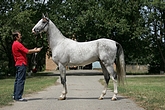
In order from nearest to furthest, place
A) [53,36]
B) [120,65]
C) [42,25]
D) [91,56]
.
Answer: [91,56] < [120,65] < [42,25] < [53,36]

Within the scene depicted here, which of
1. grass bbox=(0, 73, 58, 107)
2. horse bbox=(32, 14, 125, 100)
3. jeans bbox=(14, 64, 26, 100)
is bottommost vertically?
grass bbox=(0, 73, 58, 107)

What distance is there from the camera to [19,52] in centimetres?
1023

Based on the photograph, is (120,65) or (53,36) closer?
(120,65)

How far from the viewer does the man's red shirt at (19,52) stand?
1015 centimetres

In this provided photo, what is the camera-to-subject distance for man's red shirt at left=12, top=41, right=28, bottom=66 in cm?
1015

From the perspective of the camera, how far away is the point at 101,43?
10516 mm

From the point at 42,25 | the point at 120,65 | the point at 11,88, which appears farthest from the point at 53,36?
the point at 11,88

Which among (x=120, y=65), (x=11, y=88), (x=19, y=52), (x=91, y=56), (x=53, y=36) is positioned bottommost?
(x=11, y=88)

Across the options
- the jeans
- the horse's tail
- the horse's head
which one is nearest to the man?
the jeans

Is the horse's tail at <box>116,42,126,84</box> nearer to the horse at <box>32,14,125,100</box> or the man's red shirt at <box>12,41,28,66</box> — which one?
the horse at <box>32,14,125,100</box>

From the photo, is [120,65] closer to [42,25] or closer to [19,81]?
[42,25]

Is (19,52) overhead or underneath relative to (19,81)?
overhead

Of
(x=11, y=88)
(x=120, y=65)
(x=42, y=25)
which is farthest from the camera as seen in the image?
(x=11, y=88)

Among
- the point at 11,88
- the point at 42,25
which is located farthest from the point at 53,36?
the point at 11,88
